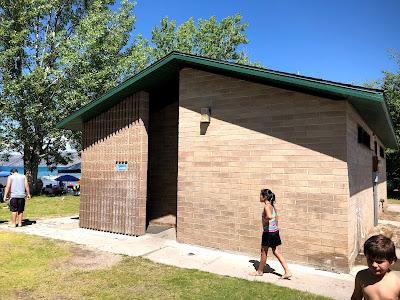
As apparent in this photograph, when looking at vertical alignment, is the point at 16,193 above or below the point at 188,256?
above

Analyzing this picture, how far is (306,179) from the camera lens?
292 inches

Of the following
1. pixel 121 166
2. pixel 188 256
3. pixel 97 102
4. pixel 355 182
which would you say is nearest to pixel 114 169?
pixel 121 166

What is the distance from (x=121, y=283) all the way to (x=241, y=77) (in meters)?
5.57

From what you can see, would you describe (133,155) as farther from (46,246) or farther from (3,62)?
(3,62)

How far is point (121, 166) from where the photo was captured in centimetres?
1054

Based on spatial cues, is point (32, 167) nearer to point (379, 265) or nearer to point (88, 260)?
point (88, 260)

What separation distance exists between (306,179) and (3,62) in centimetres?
2362

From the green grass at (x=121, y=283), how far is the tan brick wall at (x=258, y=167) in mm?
1764

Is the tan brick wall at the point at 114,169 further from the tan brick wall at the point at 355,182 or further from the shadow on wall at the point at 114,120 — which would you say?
the tan brick wall at the point at 355,182

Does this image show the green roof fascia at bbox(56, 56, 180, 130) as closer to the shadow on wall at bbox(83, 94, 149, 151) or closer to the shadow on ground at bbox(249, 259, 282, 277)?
the shadow on wall at bbox(83, 94, 149, 151)

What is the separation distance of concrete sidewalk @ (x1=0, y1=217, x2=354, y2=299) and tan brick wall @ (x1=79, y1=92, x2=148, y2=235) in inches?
19.9

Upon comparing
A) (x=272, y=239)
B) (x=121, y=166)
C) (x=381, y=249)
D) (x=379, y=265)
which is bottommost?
(x=272, y=239)

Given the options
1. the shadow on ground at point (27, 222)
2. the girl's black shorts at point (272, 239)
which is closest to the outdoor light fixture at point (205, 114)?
the girl's black shorts at point (272, 239)

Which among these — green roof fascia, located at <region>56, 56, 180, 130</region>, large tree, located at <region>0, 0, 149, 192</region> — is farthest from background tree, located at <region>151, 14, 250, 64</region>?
green roof fascia, located at <region>56, 56, 180, 130</region>
